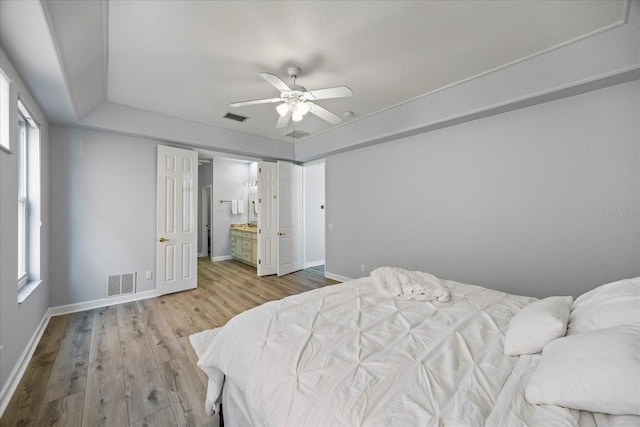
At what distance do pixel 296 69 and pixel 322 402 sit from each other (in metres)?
2.65

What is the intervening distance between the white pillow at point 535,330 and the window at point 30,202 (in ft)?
13.2

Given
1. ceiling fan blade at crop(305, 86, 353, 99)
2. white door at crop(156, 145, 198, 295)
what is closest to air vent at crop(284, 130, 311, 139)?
white door at crop(156, 145, 198, 295)

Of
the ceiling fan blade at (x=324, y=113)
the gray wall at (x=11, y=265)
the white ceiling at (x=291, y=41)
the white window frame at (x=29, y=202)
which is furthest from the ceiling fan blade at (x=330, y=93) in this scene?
the white window frame at (x=29, y=202)

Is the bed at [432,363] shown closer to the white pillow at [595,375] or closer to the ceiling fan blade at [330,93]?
the white pillow at [595,375]

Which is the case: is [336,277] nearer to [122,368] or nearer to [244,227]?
[244,227]

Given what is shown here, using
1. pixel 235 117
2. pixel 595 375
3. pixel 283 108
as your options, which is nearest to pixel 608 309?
pixel 595 375

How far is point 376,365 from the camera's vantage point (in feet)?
3.57

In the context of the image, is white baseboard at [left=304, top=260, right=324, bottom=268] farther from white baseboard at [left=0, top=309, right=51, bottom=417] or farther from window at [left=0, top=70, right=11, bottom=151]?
window at [left=0, top=70, right=11, bottom=151]

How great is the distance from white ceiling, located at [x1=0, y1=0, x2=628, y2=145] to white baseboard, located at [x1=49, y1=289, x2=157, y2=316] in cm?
234

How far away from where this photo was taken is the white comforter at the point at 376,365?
2.84 feet

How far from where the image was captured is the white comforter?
86cm

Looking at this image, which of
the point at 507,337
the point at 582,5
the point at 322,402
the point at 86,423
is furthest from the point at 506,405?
the point at 582,5

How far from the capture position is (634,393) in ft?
2.39

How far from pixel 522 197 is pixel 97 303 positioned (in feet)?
17.8
